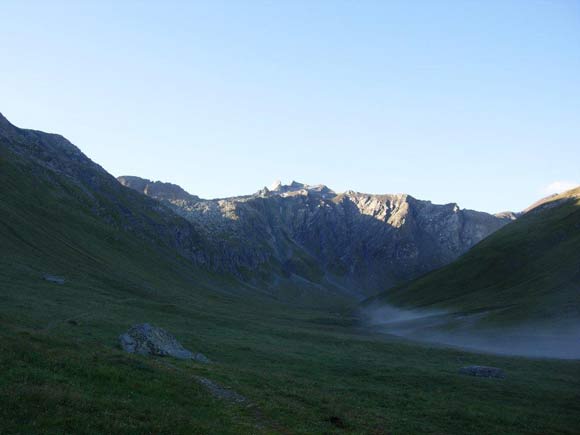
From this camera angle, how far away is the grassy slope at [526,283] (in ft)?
373

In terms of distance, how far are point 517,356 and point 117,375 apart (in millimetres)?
69509

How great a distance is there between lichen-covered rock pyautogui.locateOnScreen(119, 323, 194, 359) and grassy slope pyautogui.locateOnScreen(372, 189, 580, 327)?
9117 centimetres

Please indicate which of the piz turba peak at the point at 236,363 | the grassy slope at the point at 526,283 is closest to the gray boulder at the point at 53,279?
the piz turba peak at the point at 236,363

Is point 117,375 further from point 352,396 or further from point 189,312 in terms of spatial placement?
point 189,312

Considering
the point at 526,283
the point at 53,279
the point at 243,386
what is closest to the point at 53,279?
the point at 53,279

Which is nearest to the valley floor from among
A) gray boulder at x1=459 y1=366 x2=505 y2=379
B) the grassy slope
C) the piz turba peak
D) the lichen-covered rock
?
the piz turba peak

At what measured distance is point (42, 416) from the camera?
18.8 meters

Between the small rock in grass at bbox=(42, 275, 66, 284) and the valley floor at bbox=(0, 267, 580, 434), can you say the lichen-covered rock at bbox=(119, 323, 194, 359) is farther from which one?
the small rock in grass at bbox=(42, 275, 66, 284)

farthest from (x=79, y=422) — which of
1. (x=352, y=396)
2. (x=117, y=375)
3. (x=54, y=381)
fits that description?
(x=352, y=396)

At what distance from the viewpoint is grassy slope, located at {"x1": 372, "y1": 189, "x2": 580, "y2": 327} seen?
113750 mm

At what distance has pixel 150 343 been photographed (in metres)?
41.9

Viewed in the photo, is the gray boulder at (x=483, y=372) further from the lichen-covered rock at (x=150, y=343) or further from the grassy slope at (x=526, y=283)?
the grassy slope at (x=526, y=283)

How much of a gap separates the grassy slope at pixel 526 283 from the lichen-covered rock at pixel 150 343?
299 feet

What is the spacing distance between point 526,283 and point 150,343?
140 m
